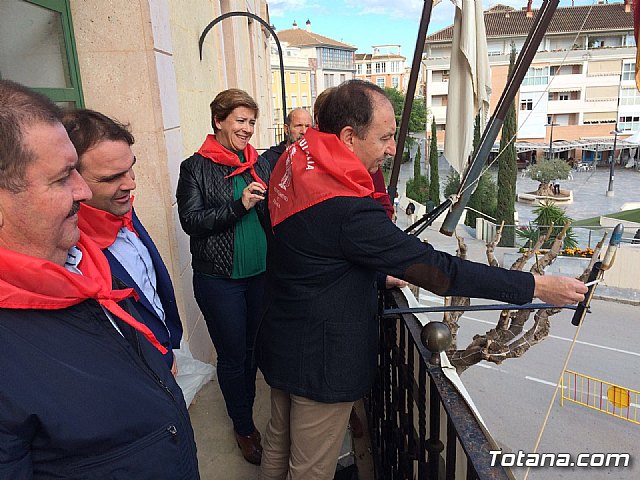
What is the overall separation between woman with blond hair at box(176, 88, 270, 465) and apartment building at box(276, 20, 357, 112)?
57.3 m

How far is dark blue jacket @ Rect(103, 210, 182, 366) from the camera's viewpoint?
5.83ft

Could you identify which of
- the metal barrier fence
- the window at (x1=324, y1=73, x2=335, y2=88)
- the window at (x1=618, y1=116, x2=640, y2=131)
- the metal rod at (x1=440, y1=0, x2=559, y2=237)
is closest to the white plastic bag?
the metal rod at (x1=440, y1=0, x2=559, y2=237)

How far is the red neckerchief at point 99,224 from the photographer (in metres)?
1.67

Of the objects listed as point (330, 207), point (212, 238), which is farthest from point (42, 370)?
point (212, 238)

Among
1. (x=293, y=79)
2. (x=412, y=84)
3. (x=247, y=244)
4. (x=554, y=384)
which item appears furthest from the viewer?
(x=293, y=79)

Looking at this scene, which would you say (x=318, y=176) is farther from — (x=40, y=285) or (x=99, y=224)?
(x=40, y=285)

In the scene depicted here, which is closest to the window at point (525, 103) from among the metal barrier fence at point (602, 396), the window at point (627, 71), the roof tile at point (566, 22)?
the roof tile at point (566, 22)

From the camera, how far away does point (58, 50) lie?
2.91m

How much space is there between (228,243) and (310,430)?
110cm

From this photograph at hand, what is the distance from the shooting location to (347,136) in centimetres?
180

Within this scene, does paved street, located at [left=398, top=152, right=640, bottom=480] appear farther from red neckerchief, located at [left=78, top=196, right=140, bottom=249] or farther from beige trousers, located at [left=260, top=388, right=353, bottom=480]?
red neckerchief, located at [left=78, top=196, right=140, bottom=249]

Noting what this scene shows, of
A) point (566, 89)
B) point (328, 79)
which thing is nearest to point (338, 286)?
point (566, 89)

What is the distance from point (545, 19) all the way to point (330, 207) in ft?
7.57

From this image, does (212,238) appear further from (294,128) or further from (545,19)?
(545,19)
